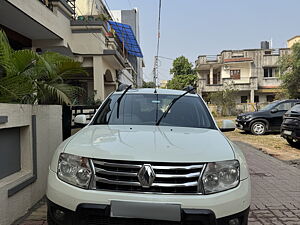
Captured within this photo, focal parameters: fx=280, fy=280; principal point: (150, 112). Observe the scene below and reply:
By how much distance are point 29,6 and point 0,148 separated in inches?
223

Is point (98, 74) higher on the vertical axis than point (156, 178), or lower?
higher

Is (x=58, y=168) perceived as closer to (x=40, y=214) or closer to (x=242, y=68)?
(x=40, y=214)

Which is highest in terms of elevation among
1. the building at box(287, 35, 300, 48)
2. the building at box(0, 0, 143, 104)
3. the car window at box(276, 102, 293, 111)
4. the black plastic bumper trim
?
the building at box(287, 35, 300, 48)

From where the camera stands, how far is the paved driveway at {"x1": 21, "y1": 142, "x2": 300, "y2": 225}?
11.4 ft

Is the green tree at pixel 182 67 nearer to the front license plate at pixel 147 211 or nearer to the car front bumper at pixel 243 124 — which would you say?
the car front bumper at pixel 243 124

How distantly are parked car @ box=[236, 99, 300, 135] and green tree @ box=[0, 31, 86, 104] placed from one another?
9.10 meters

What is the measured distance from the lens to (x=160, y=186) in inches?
88.2

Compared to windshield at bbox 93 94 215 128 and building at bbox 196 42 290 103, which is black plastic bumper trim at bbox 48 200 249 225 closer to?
windshield at bbox 93 94 215 128

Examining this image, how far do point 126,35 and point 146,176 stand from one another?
21.2m

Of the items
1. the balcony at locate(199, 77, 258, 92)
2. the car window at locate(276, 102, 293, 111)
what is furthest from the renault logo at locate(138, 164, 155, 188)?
the balcony at locate(199, 77, 258, 92)

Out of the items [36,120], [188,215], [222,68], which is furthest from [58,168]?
[222,68]

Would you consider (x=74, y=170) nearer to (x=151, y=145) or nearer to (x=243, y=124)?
(x=151, y=145)

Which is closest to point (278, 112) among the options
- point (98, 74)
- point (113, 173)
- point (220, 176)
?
point (98, 74)

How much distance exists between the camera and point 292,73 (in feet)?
71.7
